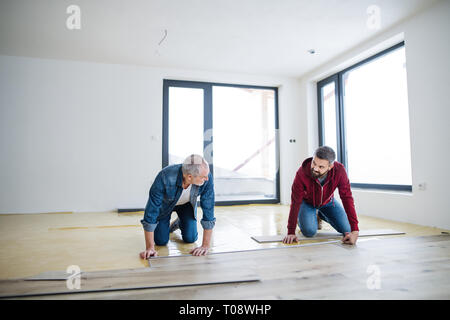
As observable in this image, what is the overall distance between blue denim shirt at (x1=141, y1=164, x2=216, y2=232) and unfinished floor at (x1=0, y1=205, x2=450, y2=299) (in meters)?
0.29

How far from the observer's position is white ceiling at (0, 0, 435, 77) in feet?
11.5

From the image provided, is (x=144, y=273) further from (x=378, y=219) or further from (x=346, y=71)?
(x=346, y=71)

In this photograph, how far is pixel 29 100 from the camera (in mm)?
4961

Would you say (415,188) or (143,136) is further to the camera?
(143,136)

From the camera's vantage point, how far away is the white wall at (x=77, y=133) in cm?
487

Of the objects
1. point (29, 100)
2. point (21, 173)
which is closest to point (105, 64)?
point (29, 100)

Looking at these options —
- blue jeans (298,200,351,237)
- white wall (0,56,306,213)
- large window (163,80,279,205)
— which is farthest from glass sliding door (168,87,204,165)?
blue jeans (298,200,351,237)

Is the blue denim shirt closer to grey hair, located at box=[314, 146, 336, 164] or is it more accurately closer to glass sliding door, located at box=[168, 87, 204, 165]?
grey hair, located at box=[314, 146, 336, 164]

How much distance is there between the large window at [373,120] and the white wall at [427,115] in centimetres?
34

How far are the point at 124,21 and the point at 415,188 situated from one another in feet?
14.2

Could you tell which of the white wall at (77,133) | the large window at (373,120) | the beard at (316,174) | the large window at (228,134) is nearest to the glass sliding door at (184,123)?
the large window at (228,134)

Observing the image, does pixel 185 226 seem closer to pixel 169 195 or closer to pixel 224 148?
pixel 169 195

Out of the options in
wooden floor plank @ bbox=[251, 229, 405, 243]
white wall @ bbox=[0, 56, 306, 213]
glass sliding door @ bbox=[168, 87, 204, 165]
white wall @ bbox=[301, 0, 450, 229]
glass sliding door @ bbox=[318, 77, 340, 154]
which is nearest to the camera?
wooden floor plank @ bbox=[251, 229, 405, 243]

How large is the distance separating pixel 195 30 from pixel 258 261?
3271mm
